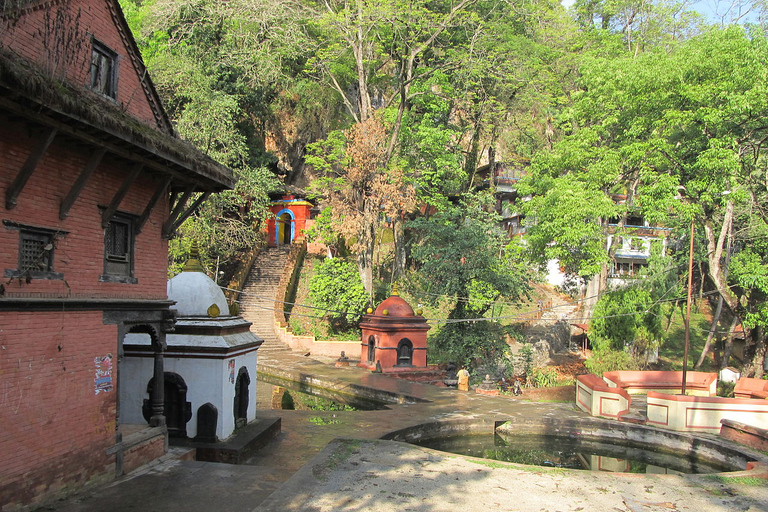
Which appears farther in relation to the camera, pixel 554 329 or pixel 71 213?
pixel 554 329

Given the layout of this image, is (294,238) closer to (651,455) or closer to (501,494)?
(651,455)

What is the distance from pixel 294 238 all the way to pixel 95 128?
30.0 meters

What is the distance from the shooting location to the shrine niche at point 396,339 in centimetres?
2141

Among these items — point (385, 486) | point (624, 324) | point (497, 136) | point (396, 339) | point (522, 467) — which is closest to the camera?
point (385, 486)

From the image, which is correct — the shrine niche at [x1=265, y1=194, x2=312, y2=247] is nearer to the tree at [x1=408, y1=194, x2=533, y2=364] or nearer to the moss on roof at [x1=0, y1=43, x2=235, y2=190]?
the tree at [x1=408, y1=194, x2=533, y2=364]

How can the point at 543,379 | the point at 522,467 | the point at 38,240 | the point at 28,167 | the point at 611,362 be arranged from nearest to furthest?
the point at 28,167 < the point at 38,240 < the point at 522,467 < the point at 611,362 < the point at 543,379

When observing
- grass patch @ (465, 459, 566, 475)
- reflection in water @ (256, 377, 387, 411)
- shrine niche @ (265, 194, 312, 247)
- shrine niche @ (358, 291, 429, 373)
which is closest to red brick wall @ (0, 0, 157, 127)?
grass patch @ (465, 459, 566, 475)

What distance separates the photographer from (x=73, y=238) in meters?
8.09

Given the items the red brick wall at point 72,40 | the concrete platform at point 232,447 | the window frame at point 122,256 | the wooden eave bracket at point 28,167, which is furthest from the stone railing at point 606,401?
the wooden eave bracket at point 28,167

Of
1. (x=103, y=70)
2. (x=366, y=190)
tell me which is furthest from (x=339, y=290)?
(x=103, y=70)

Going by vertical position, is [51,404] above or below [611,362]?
above

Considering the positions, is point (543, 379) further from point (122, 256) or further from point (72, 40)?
point (72, 40)

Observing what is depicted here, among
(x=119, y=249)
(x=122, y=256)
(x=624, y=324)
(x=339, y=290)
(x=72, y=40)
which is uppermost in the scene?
(x=72, y=40)

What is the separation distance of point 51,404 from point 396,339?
1492cm
